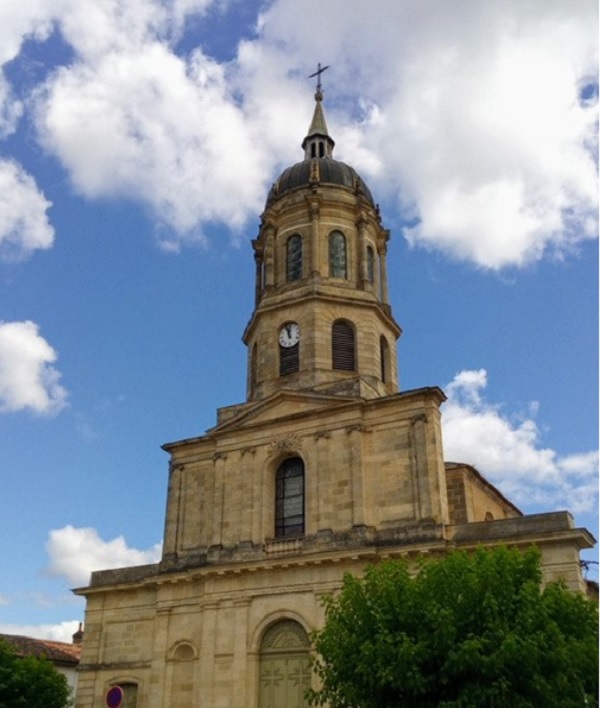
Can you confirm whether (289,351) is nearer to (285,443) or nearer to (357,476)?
(285,443)

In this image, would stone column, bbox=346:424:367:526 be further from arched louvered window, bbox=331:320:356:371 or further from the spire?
the spire

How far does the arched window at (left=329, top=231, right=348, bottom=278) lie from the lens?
31491 millimetres

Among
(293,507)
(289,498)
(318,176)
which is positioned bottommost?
(293,507)

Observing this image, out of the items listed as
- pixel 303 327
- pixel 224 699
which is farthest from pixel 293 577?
pixel 303 327

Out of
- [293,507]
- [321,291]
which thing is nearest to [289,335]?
[321,291]

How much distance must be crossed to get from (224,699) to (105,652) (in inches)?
219

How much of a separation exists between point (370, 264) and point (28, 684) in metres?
Result: 20.1

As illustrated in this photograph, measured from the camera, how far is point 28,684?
90.1 feet

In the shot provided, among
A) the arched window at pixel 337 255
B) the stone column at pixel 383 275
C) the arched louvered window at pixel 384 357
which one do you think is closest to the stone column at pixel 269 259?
the arched window at pixel 337 255

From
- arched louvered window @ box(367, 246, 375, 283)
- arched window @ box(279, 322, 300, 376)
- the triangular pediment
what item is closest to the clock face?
arched window @ box(279, 322, 300, 376)

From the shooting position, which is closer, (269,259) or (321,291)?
(321,291)

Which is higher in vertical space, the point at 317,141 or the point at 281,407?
the point at 317,141

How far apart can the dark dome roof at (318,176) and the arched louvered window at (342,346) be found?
6.65 meters

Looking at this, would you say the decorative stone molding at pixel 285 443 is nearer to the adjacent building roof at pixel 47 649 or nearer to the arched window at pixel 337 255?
the arched window at pixel 337 255
